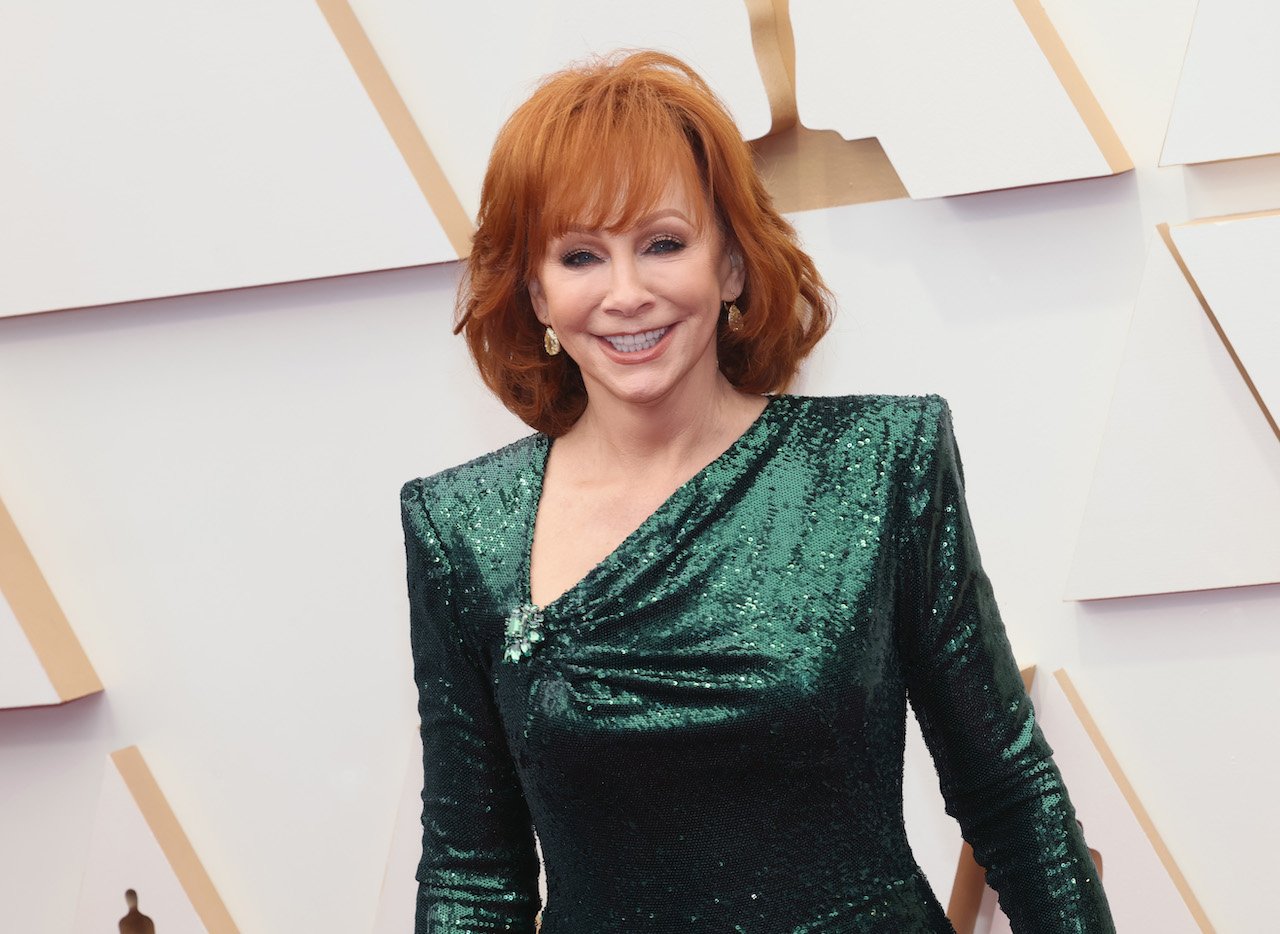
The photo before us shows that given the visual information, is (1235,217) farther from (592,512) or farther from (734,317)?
(592,512)

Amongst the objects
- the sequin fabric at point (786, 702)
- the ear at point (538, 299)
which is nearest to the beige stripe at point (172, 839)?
the sequin fabric at point (786, 702)

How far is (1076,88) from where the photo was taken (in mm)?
1535

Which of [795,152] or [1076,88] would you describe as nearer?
[1076,88]

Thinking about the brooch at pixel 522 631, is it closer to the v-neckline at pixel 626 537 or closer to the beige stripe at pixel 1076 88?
the v-neckline at pixel 626 537

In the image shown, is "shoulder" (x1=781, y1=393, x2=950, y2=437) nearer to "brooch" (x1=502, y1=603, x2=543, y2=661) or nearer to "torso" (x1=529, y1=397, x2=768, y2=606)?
"torso" (x1=529, y1=397, x2=768, y2=606)

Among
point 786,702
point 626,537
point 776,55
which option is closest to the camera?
point 786,702

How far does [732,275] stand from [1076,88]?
1.95 ft

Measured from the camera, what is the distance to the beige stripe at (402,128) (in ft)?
5.60

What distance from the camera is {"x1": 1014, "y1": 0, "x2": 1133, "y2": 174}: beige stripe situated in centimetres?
153

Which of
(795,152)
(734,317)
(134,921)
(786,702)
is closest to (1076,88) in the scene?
(795,152)

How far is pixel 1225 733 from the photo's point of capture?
5.22ft

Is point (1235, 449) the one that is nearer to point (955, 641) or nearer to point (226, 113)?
point (955, 641)

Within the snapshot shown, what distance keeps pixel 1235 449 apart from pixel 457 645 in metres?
0.87

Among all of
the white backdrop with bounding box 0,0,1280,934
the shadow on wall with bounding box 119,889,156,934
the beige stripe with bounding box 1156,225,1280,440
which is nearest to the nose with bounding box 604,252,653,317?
the white backdrop with bounding box 0,0,1280,934
